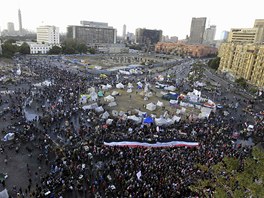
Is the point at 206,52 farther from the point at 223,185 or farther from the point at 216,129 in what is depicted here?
the point at 223,185

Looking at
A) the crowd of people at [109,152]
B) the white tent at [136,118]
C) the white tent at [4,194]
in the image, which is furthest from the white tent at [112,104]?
the white tent at [4,194]

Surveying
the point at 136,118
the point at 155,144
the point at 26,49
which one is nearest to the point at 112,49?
the point at 26,49

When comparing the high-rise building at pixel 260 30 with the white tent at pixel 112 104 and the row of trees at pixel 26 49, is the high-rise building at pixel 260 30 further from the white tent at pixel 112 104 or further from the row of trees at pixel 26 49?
the white tent at pixel 112 104

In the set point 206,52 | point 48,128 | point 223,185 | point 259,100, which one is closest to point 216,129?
point 223,185

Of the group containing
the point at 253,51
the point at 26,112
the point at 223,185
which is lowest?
the point at 26,112

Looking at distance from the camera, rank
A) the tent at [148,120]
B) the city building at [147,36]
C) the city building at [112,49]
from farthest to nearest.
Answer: the city building at [147,36] < the city building at [112,49] < the tent at [148,120]

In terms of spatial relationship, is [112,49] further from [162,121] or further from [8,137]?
[8,137]
